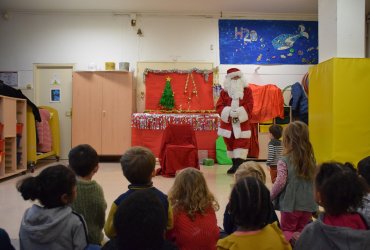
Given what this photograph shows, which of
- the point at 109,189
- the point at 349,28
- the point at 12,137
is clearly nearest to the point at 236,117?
the point at 349,28

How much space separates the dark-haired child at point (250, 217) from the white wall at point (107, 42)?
6268 mm

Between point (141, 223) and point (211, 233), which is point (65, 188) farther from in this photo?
point (211, 233)

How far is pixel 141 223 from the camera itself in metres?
1.08

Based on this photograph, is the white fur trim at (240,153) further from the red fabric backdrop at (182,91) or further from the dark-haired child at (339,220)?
the dark-haired child at (339,220)

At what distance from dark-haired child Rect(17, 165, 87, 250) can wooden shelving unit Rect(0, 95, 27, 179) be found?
3529 millimetres

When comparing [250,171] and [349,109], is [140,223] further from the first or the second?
[349,109]

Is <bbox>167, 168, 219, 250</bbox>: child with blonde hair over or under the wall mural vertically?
under

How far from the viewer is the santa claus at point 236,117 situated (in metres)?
5.32

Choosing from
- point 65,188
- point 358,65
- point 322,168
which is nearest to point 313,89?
point 358,65

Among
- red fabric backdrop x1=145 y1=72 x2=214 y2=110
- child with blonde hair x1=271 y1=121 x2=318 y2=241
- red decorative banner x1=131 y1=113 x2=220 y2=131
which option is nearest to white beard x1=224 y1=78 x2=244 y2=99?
red decorative banner x1=131 y1=113 x2=220 y2=131

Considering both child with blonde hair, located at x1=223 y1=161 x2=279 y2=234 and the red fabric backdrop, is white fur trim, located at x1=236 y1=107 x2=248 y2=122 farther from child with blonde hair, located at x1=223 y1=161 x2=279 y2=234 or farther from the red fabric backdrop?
child with blonde hair, located at x1=223 y1=161 x2=279 y2=234

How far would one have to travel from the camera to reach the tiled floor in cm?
303

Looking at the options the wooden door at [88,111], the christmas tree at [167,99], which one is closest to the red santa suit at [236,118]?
the christmas tree at [167,99]

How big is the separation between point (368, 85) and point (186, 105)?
11.6 ft
